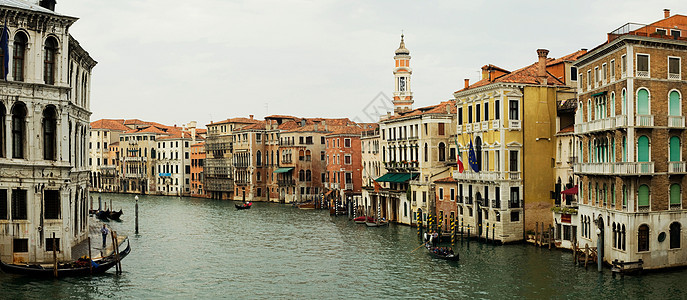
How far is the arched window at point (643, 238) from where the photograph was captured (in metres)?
27.0

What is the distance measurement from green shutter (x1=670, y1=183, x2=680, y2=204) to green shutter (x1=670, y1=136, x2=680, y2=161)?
1083 millimetres

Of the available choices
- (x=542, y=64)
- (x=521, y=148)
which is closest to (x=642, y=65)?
(x=521, y=148)

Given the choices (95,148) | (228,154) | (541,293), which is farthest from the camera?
(95,148)

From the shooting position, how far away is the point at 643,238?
27.1 m

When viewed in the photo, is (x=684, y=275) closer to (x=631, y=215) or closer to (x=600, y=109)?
(x=631, y=215)

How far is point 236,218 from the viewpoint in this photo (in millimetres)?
59781

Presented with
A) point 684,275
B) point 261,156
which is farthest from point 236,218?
point 684,275

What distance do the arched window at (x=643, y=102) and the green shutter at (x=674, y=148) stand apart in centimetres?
171

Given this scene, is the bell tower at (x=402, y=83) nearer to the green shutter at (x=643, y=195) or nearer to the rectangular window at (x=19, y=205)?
the green shutter at (x=643, y=195)

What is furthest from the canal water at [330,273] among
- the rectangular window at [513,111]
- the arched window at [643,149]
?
the rectangular window at [513,111]

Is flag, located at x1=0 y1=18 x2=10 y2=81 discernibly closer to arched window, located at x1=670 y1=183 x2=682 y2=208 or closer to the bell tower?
arched window, located at x1=670 y1=183 x2=682 y2=208

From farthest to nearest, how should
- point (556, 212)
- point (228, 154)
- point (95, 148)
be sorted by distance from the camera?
1. point (95, 148)
2. point (228, 154)
3. point (556, 212)

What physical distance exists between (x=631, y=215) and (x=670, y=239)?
2.20 m

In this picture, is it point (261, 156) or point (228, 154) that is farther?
point (228, 154)
